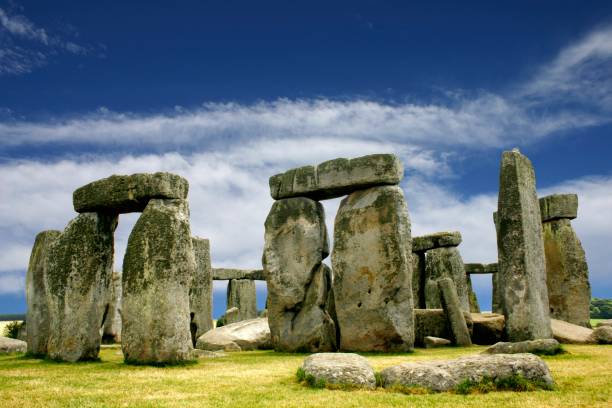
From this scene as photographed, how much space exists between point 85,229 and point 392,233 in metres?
6.97

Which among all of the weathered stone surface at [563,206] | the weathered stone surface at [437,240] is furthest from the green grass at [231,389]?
the weathered stone surface at [437,240]

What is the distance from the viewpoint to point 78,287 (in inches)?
475

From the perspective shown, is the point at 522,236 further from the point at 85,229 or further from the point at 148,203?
the point at 85,229

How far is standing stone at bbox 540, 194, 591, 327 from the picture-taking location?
19.0 m

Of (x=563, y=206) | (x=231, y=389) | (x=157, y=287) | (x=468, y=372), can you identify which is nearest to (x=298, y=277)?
(x=157, y=287)

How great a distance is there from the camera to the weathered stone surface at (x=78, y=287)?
11969mm

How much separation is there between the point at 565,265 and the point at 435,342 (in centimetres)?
656

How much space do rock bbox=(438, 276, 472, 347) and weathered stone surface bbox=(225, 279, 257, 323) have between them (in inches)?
546

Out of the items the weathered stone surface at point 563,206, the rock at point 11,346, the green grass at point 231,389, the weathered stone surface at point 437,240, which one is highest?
the weathered stone surface at point 563,206

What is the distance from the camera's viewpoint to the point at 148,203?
37.6 feet

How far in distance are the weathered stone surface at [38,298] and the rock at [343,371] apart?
8.23m

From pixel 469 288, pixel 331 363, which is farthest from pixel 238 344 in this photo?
→ pixel 469 288

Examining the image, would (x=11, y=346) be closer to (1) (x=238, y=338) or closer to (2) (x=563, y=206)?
(1) (x=238, y=338)

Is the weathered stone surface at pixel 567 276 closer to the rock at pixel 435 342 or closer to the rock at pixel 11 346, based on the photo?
the rock at pixel 435 342
